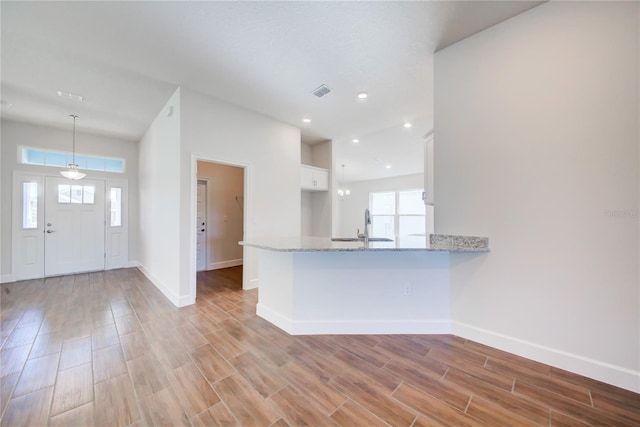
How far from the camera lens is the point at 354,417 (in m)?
1.44

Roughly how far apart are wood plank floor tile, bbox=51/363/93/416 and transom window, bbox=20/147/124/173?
4.82m

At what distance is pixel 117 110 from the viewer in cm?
395

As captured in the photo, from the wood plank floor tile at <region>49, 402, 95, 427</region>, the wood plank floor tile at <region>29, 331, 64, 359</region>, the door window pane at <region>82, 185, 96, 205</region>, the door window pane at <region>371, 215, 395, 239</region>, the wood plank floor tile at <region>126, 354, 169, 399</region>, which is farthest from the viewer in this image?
the door window pane at <region>371, 215, 395, 239</region>

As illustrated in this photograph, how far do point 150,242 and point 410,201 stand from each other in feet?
27.0

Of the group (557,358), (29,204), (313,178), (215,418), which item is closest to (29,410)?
(215,418)

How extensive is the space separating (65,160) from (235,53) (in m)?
4.85

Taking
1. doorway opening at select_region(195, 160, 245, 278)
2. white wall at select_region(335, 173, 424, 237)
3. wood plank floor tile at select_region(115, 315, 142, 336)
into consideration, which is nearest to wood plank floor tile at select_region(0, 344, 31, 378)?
wood plank floor tile at select_region(115, 315, 142, 336)

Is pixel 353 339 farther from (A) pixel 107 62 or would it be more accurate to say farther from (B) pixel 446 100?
(A) pixel 107 62

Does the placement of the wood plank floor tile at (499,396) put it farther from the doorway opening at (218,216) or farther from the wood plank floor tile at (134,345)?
the doorway opening at (218,216)

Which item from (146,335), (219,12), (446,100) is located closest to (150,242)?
(146,335)

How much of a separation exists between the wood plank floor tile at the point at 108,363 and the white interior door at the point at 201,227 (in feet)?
10.4

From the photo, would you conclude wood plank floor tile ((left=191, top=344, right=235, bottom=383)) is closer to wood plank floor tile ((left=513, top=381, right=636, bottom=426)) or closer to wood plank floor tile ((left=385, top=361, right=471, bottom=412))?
wood plank floor tile ((left=385, top=361, right=471, bottom=412))

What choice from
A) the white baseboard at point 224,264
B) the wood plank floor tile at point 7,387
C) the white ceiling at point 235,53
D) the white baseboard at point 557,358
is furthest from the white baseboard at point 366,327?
the white baseboard at point 224,264

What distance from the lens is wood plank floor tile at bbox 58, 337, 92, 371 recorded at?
1969mm
